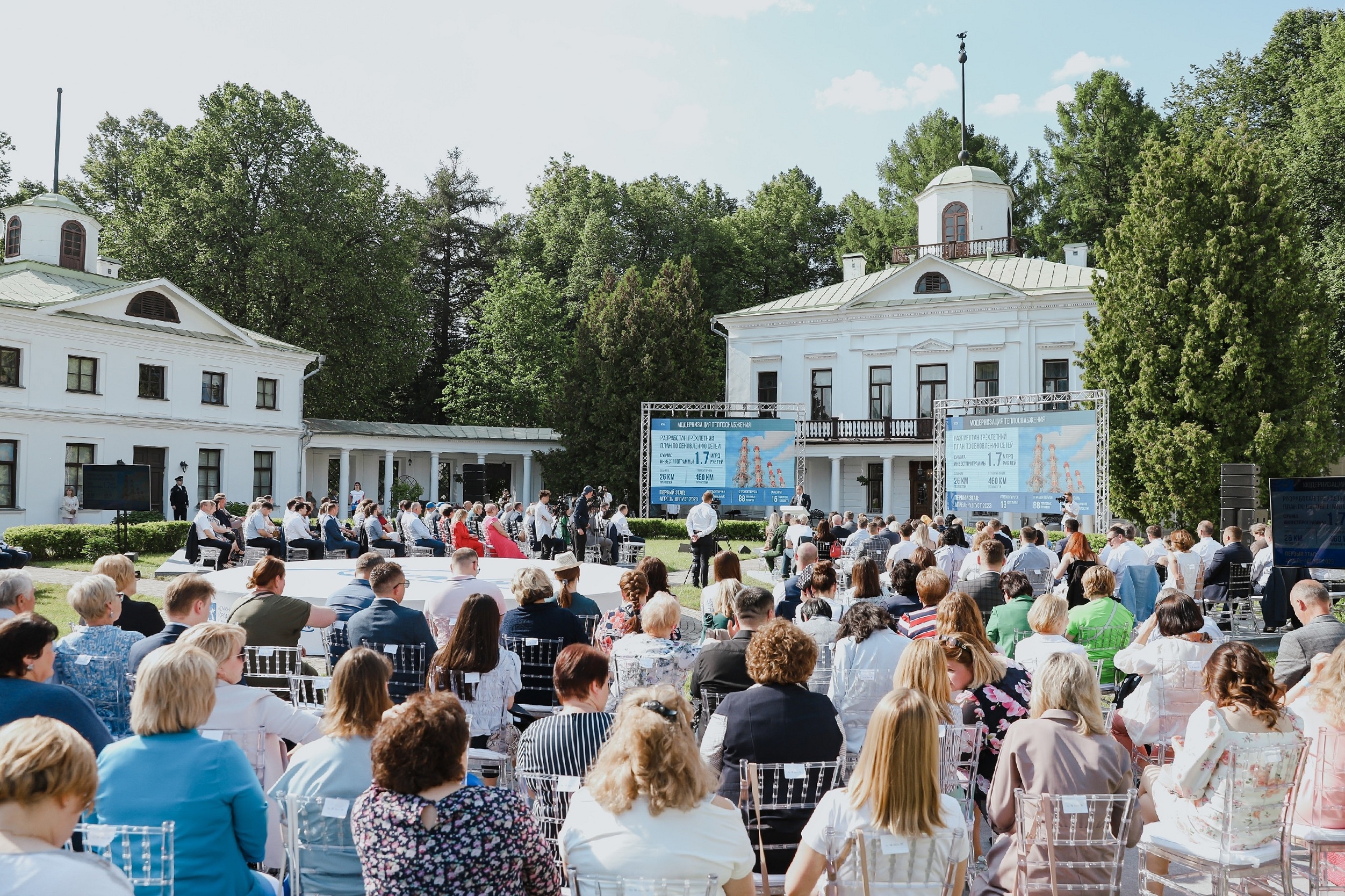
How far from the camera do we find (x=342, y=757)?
11.5 feet

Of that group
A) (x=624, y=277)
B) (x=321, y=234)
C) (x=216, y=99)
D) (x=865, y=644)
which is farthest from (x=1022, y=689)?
(x=216, y=99)

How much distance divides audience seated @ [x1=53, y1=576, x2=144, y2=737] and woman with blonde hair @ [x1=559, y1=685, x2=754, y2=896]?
3.47 meters

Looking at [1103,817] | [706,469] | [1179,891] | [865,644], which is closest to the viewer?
[1103,817]

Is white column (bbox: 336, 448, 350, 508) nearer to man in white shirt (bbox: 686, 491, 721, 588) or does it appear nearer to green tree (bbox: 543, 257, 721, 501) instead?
green tree (bbox: 543, 257, 721, 501)

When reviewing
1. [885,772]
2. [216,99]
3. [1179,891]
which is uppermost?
[216,99]

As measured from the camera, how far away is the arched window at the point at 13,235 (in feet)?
104

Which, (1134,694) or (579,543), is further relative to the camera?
(579,543)

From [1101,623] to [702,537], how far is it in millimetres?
10133

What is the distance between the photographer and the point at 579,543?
72.6 ft

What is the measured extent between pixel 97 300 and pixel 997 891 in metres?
31.2

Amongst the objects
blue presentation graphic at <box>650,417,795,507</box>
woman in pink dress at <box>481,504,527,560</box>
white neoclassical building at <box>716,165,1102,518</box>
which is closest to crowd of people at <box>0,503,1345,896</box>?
woman in pink dress at <box>481,504,527,560</box>

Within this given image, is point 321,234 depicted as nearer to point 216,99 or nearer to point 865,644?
point 216,99

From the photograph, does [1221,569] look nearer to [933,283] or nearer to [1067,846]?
[1067,846]

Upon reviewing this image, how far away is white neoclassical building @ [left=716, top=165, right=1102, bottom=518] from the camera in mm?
32250
